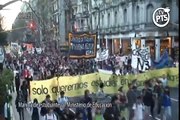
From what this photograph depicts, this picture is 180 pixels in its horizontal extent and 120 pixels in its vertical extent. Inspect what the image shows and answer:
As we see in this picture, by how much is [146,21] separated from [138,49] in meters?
1.18

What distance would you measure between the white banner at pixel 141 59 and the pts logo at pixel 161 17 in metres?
0.91

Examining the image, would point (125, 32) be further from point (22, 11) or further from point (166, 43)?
point (22, 11)

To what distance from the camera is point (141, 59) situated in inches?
578

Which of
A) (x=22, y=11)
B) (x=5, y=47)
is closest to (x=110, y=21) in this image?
(x=22, y=11)

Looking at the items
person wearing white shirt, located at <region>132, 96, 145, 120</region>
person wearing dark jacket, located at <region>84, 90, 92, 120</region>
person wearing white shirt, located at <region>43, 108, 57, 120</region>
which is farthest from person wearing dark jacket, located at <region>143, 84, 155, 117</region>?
person wearing white shirt, located at <region>43, 108, 57, 120</region>

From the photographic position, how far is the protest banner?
13.9 m

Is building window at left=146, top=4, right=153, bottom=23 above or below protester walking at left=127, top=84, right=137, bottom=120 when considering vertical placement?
above

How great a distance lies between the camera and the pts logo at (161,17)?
1497 cm

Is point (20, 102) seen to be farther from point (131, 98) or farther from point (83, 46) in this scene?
point (131, 98)

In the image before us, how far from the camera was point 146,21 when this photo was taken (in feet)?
51.2

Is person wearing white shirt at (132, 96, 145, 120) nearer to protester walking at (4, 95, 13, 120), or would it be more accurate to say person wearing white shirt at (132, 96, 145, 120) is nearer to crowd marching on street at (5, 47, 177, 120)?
crowd marching on street at (5, 47, 177, 120)

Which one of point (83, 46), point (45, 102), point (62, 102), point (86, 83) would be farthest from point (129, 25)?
point (45, 102)

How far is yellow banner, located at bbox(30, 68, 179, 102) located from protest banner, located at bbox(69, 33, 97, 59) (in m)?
0.64

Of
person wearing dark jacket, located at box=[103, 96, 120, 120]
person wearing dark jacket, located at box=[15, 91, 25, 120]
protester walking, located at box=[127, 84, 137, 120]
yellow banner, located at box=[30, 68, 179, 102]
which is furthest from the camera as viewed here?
person wearing dark jacket, located at box=[15, 91, 25, 120]
